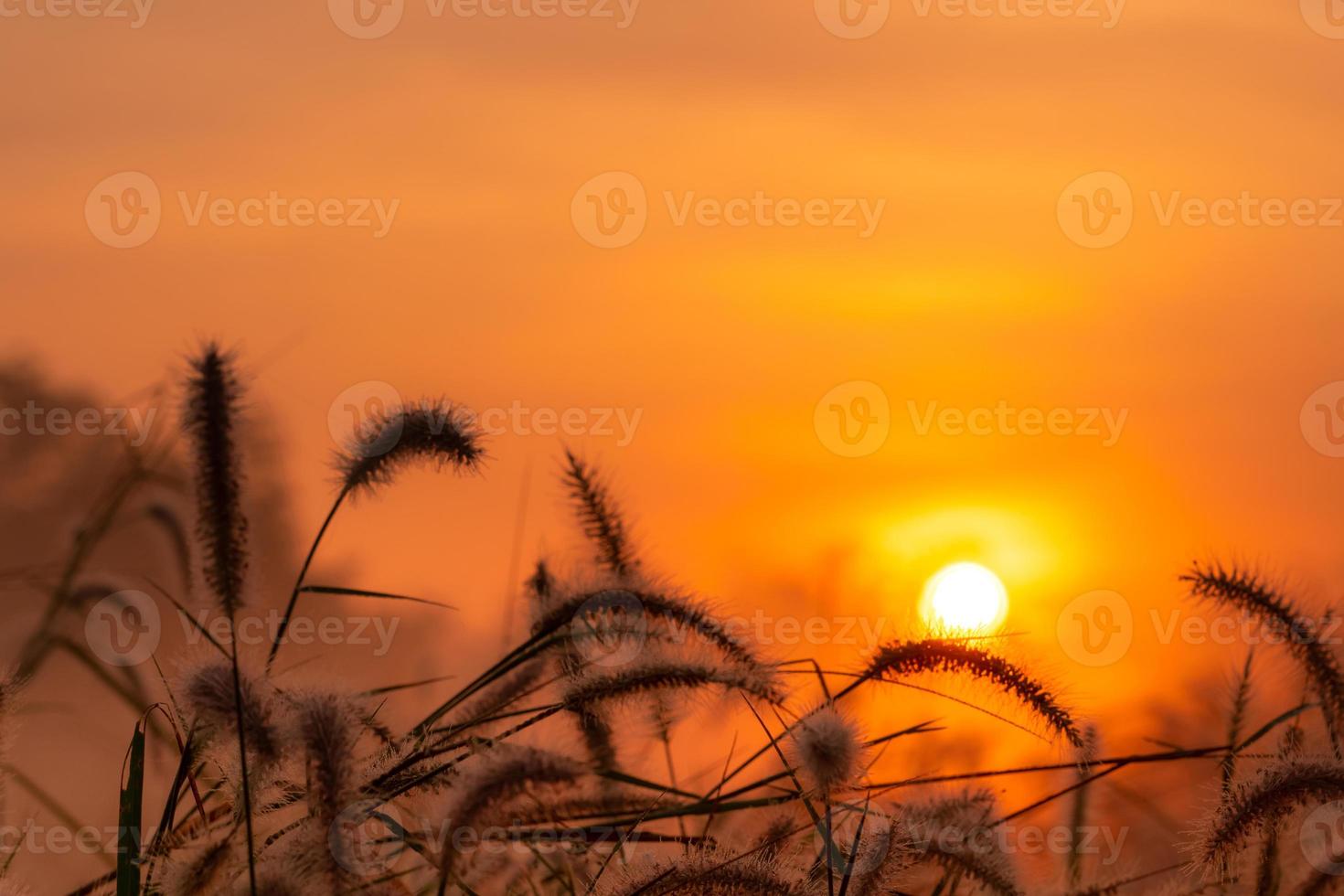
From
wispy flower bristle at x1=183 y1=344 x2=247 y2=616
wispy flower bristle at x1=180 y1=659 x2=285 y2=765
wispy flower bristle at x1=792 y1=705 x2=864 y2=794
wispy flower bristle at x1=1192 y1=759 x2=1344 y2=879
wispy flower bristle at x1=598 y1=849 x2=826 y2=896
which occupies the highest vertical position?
wispy flower bristle at x1=183 y1=344 x2=247 y2=616

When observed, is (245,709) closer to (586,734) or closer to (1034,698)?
(586,734)

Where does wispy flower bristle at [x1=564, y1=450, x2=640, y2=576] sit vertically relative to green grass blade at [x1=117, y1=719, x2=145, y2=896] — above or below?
above

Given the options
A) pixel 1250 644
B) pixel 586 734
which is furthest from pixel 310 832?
pixel 1250 644

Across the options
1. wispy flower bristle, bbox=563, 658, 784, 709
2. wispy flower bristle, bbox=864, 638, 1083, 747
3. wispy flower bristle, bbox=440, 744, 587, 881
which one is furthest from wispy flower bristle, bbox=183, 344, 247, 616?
wispy flower bristle, bbox=864, 638, 1083, 747

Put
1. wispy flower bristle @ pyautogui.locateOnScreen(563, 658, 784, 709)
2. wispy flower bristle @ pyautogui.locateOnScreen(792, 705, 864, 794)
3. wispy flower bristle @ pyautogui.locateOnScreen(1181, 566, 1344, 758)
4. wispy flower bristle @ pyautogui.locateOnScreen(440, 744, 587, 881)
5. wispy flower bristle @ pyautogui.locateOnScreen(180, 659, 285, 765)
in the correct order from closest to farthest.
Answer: wispy flower bristle @ pyautogui.locateOnScreen(440, 744, 587, 881), wispy flower bristle @ pyautogui.locateOnScreen(180, 659, 285, 765), wispy flower bristle @ pyautogui.locateOnScreen(792, 705, 864, 794), wispy flower bristle @ pyautogui.locateOnScreen(563, 658, 784, 709), wispy flower bristle @ pyautogui.locateOnScreen(1181, 566, 1344, 758)

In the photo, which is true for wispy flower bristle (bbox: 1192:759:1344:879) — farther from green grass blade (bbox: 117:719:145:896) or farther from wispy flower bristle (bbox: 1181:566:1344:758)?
green grass blade (bbox: 117:719:145:896)

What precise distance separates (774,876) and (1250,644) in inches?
82.5

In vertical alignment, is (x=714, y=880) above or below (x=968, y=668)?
below

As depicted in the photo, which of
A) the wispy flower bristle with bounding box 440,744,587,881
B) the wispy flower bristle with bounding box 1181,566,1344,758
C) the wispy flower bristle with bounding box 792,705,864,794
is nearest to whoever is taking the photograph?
the wispy flower bristle with bounding box 440,744,587,881

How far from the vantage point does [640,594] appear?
275 cm

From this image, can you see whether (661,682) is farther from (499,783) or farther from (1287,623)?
(1287,623)

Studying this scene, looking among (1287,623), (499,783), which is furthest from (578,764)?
(1287,623)

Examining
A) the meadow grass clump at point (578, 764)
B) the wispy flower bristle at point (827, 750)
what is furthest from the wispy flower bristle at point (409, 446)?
the wispy flower bristle at point (827, 750)

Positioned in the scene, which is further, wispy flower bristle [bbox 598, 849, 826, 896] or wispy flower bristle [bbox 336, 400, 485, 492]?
wispy flower bristle [bbox 336, 400, 485, 492]
